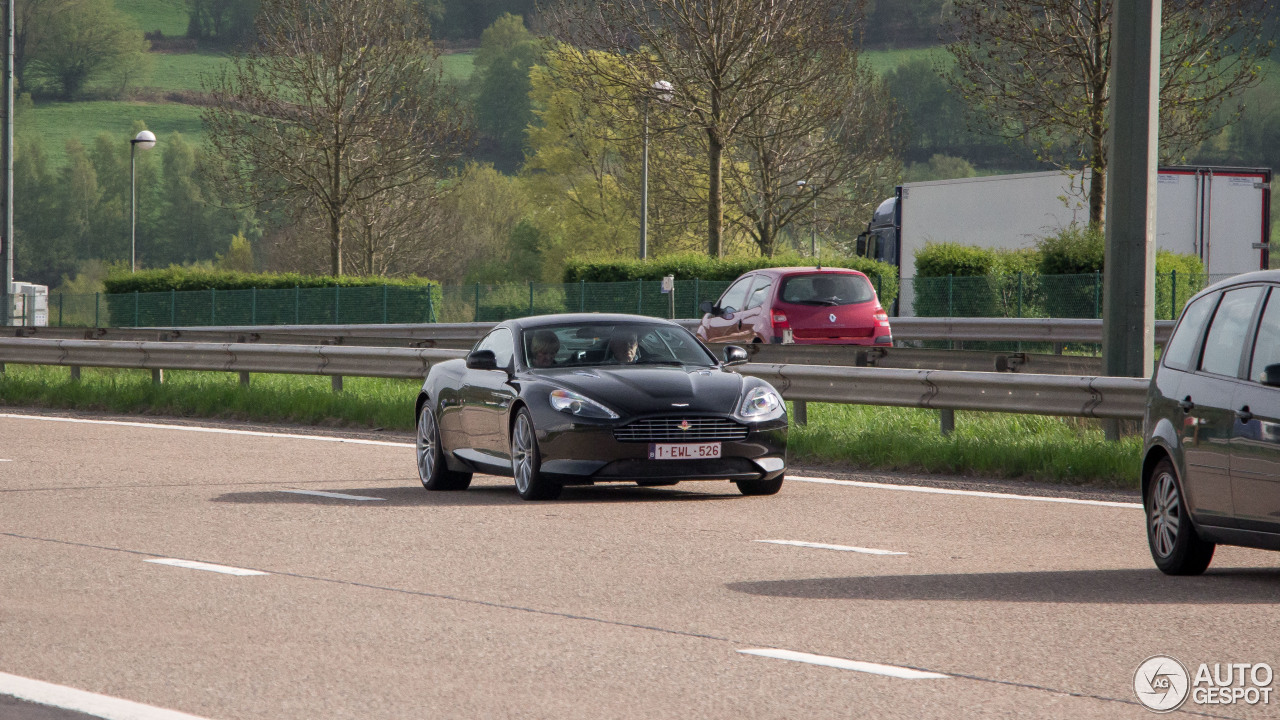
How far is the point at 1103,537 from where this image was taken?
10102 mm

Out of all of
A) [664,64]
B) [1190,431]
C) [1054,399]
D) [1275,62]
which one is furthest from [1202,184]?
[1275,62]

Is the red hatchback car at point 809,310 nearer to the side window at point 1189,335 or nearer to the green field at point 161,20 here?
the side window at point 1189,335

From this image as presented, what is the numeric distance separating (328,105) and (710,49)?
53.7 ft

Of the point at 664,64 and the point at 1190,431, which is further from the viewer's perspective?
the point at 664,64

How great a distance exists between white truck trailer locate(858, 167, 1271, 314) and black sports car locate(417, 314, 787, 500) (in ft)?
62.7

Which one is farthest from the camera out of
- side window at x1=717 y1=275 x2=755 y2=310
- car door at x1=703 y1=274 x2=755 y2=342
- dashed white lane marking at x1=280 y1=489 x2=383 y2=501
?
side window at x1=717 y1=275 x2=755 y2=310

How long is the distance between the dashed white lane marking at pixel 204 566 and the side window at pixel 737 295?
601 inches

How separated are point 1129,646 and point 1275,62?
6397 inches

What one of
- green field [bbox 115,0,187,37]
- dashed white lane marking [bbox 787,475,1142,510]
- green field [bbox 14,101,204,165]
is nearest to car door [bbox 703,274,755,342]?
dashed white lane marking [bbox 787,475,1142,510]

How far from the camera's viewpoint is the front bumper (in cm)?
1166

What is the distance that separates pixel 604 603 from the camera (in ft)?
25.1

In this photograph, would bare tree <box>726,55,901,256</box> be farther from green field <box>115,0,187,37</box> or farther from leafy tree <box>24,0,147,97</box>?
green field <box>115,0,187,37</box>

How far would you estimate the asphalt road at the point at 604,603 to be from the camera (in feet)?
18.9

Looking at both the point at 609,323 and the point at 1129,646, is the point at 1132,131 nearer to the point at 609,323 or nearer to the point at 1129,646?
the point at 609,323
